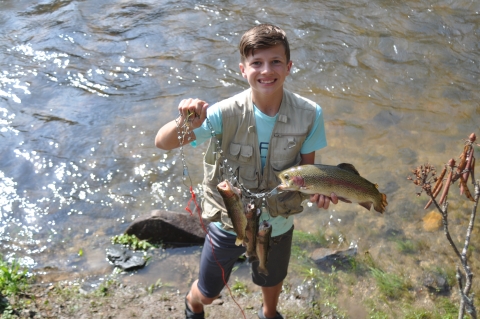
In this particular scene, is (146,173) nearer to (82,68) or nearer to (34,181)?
(34,181)

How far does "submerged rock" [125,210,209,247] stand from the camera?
5879mm

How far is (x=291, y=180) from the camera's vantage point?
346 centimetres

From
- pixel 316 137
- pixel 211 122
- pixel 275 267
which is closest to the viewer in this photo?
pixel 211 122

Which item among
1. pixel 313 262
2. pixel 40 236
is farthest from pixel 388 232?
pixel 40 236

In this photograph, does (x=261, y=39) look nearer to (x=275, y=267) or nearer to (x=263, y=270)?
(x=263, y=270)

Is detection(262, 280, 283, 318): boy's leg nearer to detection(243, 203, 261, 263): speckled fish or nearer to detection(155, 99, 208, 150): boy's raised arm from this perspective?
detection(243, 203, 261, 263): speckled fish

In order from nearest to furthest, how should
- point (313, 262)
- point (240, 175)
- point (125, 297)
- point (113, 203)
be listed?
point (240, 175)
point (125, 297)
point (313, 262)
point (113, 203)

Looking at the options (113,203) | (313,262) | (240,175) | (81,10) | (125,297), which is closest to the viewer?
(240,175)

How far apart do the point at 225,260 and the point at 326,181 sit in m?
1.05

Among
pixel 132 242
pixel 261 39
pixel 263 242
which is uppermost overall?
pixel 261 39

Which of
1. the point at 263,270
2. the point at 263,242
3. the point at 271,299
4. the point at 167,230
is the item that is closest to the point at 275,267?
the point at 263,270

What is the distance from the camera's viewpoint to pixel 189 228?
590cm

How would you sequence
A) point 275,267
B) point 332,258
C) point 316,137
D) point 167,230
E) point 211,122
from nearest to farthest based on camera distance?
point 211,122 → point 316,137 → point 275,267 → point 332,258 → point 167,230

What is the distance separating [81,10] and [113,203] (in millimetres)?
6435
